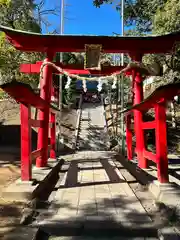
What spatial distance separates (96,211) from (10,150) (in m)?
9.26

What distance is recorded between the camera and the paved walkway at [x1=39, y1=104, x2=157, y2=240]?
11.5 ft

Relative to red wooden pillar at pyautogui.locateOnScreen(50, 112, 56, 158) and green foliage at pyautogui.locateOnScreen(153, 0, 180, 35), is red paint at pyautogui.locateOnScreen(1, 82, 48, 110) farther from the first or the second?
green foliage at pyautogui.locateOnScreen(153, 0, 180, 35)

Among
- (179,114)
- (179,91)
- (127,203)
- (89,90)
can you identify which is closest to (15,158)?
(127,203)

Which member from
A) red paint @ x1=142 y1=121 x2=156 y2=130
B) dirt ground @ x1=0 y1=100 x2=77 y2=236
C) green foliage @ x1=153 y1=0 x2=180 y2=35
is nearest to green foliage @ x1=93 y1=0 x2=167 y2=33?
green foliage @ x1=153 y1=0 x2=180 y2=35

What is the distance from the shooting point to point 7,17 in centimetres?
1673

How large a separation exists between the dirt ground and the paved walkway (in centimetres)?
50

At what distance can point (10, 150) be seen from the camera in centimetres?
1273

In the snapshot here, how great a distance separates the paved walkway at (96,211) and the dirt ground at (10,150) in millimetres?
497

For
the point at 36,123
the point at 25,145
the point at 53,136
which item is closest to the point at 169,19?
the point at 53,136

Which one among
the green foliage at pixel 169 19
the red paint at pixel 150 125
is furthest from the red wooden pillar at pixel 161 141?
the green foliage at pixel 169 19

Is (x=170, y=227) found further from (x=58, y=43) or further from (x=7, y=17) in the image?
(x=7, y=17)

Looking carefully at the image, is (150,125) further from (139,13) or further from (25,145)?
(139,13)

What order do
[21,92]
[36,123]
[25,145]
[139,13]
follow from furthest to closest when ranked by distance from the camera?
[139,13] < [36,123] < [25,145] < [21,92]

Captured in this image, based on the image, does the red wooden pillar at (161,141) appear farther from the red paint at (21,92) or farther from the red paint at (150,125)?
the red paint at (21,92)
